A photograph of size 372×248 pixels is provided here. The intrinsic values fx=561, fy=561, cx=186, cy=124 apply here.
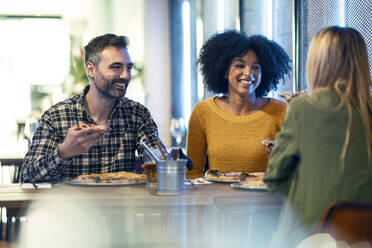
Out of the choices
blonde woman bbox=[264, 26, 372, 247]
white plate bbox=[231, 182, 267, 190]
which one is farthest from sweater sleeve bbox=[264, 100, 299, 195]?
white plate bbox=[231, 182, 267, 190]

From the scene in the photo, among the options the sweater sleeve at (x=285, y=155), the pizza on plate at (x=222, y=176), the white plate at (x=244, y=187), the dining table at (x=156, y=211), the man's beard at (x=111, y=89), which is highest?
the man's beard at (x=111, y=89)

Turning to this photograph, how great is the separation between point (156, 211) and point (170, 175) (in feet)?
0.60

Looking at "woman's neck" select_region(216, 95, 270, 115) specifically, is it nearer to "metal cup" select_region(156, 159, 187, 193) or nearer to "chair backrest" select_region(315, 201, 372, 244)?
"metal cup" select_region(156, 159, 187, 193)

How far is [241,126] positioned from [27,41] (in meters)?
5.50

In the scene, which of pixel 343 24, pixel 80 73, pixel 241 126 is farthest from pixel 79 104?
pixel 80 73

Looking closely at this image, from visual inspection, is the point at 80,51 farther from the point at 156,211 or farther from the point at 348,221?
the point at 348,221

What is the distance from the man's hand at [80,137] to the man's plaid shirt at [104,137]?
25cm

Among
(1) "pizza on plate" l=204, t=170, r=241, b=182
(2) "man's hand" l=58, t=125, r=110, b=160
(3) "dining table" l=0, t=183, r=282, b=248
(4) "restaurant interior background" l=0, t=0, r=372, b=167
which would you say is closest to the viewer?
(3) "dining table" l=0, t=183, r=282, b=248

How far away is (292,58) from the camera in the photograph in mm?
3242

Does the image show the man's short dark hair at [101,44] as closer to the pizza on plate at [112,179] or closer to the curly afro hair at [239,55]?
the curly afro hair at [239,55]

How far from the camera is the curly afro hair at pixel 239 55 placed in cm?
295

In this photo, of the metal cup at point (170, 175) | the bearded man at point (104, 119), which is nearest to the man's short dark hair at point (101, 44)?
the bearded man at point (104, 119)

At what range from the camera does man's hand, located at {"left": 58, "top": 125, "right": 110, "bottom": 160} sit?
1.96 metres

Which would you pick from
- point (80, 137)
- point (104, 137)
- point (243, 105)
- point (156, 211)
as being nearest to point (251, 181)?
point (156, 211)
